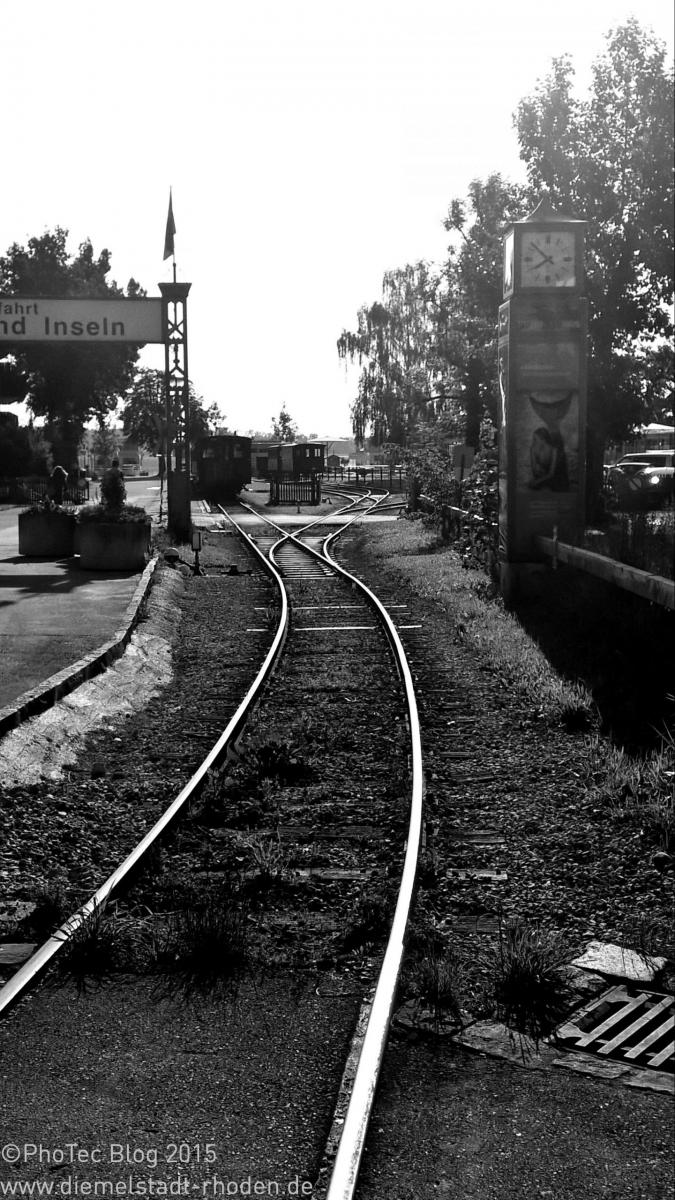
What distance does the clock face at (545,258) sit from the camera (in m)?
14.8

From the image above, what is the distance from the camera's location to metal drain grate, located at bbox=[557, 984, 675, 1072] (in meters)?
4.10

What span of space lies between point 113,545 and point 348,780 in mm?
13965

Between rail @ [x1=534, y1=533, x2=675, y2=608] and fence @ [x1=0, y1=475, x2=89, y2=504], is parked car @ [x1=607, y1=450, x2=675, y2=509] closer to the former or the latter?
rail @ [x1=534, y1=533, x2=675, y2=608]

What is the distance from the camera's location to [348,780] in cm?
786

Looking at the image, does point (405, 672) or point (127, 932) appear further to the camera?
point (405, 672)

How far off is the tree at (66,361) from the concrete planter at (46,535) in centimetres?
4339

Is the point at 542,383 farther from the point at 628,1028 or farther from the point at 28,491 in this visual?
the point at 28,491

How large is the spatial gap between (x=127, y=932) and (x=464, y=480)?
21980 mm

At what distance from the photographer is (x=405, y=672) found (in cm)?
1125

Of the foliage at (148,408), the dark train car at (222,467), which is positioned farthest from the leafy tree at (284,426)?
the dark train car at (222,467)

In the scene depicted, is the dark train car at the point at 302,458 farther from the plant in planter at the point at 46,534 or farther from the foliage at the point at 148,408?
the plant in planter at the point at 46,534

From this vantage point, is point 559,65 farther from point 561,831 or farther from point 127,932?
point 127,932

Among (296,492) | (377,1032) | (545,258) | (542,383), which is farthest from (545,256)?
(296,492)

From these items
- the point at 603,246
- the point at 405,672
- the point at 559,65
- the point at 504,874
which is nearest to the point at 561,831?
the point at 504,874
